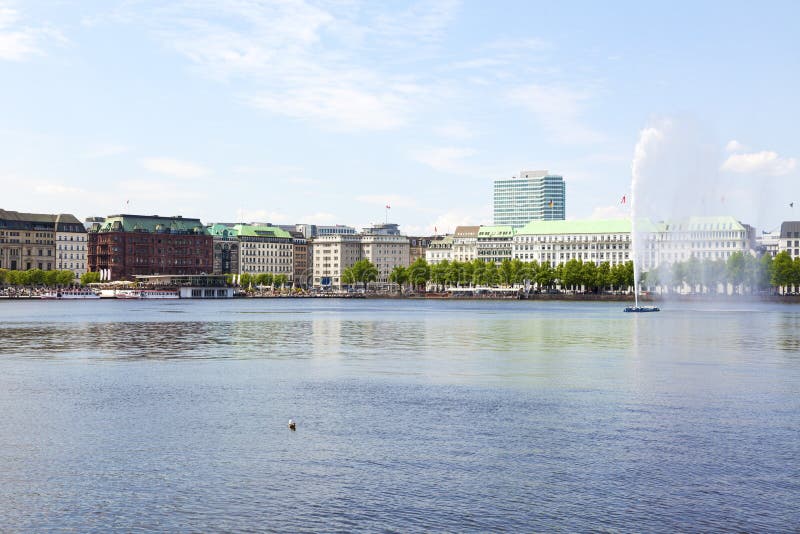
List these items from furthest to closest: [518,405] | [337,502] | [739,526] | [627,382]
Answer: [627,382] < [518,405] < [337,502] < [739,526]

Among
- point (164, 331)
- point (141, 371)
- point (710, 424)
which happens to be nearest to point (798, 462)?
point (710, 424)

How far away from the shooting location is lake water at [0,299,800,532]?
2305 cm

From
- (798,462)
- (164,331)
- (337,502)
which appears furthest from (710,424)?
(164,331)

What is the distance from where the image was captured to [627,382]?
152 ft

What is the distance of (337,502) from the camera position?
23.9 m

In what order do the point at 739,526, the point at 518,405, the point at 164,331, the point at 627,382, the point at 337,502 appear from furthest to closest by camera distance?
the point at 164,331, the point at 627,382, the point at 518,405, the point at 337,502, the point at 739,526

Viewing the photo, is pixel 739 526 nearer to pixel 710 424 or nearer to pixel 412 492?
pixel 412 492

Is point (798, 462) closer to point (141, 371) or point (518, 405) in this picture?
point (518, 405)

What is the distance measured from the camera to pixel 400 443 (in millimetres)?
30625

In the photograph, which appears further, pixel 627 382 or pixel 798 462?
pixel 627 382

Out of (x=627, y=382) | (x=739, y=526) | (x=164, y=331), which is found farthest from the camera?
(x=164, y=331)

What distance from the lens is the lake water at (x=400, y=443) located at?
23.0 meters

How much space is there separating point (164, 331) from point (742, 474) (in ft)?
237

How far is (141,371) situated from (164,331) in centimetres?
4077
